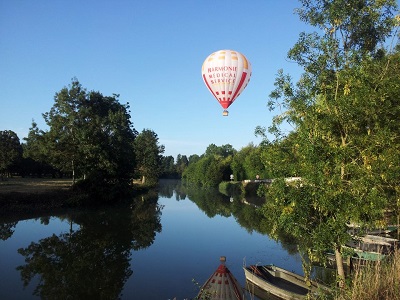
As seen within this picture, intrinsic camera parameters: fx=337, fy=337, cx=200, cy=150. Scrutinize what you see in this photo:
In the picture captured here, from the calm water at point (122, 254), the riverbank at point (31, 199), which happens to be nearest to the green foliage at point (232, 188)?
the calm water at point (122, 254)

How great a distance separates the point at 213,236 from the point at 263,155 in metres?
17.0

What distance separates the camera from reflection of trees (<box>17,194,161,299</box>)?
47.2ft

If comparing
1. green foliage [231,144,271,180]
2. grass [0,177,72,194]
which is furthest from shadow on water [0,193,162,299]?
green foliage [231,144,271,180]

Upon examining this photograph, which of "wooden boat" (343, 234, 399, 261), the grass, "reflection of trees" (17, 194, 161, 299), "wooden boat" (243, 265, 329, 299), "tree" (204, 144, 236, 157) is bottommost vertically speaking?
"reflection of trees" (17, 194, 161, 299)

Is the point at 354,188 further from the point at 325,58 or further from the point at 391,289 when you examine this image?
the point at 325,58

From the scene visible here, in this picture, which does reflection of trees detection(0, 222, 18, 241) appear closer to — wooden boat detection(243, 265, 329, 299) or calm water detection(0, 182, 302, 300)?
calm water detection(0, 182, 302, 300)

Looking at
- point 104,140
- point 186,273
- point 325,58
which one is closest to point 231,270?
point 186,273

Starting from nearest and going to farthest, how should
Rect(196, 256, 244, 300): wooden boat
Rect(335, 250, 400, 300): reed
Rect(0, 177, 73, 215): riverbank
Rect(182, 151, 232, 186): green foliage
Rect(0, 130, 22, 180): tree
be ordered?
Rect(335, 250, 400, 300): reed, Rect(196, 256, 244, 300): wooden boat, Rect(0, 177, 73, 215): riverbank, Rect(0, 130, 22, 180): tree, Rect(182, 151, 232, 186): green foliage

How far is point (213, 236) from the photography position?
26047mm

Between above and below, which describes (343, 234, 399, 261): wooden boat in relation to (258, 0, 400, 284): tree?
below

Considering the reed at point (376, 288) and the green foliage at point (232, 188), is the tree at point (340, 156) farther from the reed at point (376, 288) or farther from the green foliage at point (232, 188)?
the green foliage at point (232, 188)

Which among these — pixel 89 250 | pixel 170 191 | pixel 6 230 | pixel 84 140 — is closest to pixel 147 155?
pixel 170 191

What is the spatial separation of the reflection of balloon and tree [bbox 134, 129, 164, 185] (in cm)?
5423

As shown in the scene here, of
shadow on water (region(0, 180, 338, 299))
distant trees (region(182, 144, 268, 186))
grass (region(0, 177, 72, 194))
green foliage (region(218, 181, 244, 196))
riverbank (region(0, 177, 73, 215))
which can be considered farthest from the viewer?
distant trees (region(182, 144, 268, 186))
